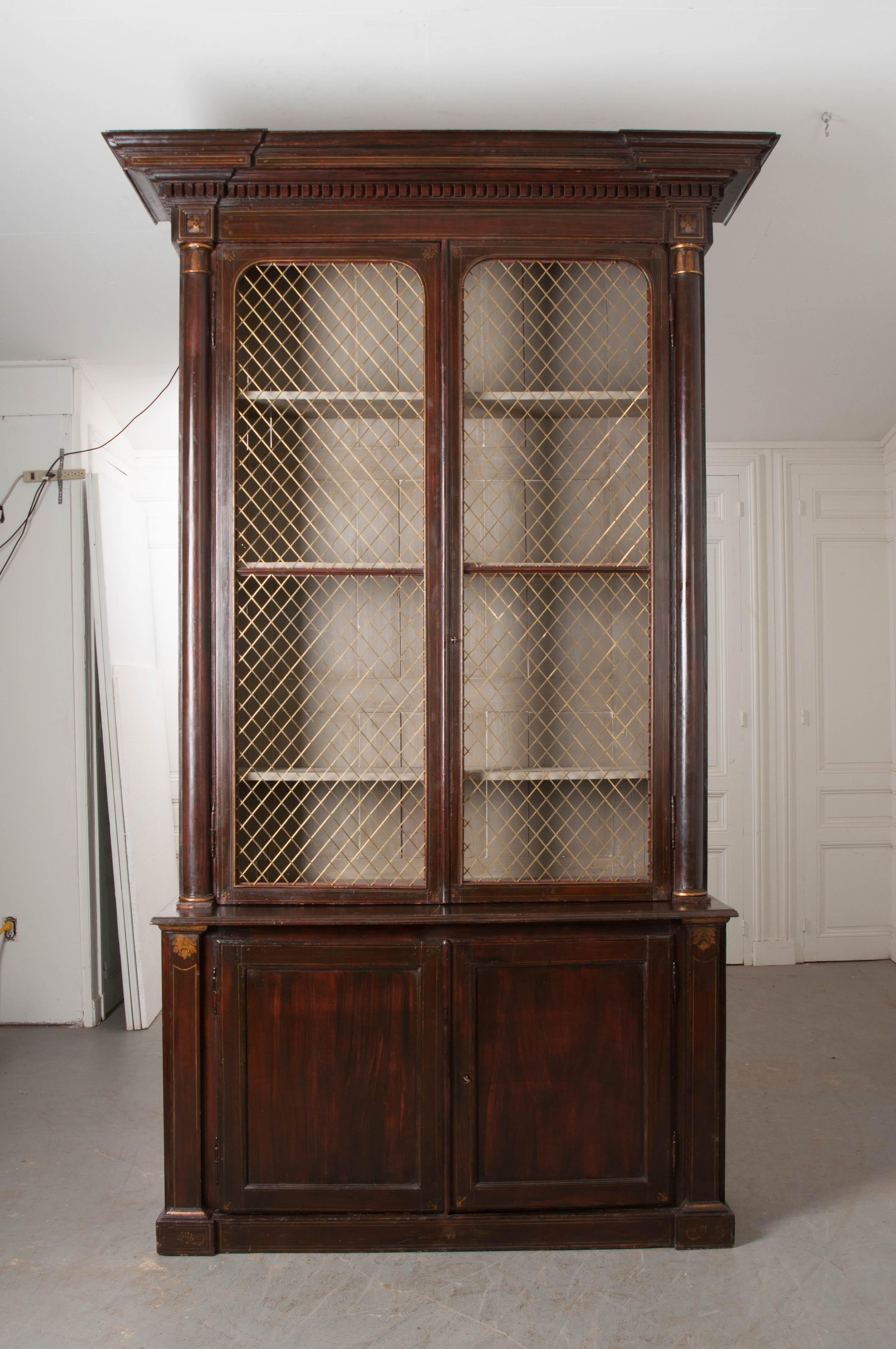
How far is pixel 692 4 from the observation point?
89.9 inches

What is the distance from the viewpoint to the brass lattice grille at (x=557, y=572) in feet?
8.17

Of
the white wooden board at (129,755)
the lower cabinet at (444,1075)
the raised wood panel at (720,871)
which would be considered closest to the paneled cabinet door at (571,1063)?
the lower cabinet at (444,1075)

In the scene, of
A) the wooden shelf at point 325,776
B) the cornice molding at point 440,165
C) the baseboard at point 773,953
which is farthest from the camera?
the baseboard at point 773,953

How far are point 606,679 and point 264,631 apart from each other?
0.93 meters

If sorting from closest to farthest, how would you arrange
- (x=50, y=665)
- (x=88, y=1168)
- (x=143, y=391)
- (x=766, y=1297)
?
(x=766, y=1297), (x=88, y=1168), (x=50, y=665), (x=143, y=391)

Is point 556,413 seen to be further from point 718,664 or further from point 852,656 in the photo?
point 852,656

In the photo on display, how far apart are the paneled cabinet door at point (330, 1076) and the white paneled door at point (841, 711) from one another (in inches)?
119

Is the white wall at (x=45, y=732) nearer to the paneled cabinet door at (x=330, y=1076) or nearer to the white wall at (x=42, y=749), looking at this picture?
the white wall at (x=42, y=749)

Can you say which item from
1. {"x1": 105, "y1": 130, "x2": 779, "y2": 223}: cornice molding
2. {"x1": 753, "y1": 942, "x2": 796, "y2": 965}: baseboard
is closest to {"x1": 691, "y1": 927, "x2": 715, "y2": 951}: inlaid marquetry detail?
{"x1": 105, "y1": 130, "x2": 779, "y2": 223}: cornice molding

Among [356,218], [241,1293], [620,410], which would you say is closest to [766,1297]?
[241,1293]

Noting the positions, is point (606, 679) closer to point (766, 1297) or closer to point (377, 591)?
point (377, 591)

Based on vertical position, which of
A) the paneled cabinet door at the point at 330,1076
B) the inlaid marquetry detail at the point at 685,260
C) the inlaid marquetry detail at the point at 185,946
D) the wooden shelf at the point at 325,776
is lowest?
the paneled cabinet door at the point at 330,1076

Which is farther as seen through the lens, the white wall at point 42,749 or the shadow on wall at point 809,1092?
the white wall at point 42,749

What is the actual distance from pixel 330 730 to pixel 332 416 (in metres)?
0.85
